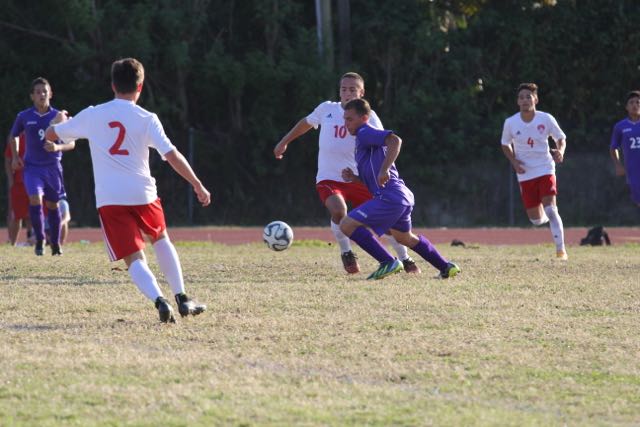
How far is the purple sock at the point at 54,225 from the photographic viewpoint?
1467cm

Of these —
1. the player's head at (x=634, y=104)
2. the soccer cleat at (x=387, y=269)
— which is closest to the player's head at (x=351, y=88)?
the soccer cleat at (x=387, y=269)

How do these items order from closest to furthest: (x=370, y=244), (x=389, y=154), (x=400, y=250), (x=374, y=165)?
1. (x=389, y=154)
2. (x=374, y=165)
3. (x=370, y=244)
4. (x=400, y=250)

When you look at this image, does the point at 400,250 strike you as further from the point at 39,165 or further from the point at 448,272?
the point at 39,165

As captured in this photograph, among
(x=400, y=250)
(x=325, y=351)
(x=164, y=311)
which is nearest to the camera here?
(x=325, y=351)

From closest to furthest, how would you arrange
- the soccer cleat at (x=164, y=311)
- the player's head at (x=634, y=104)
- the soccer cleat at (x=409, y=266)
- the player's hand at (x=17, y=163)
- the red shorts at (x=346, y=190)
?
the soccer cleat at (x=164, y=311), the soccer cleat at (x=409, y=266), the red shorts at (x=346, y=190), the player's hand at (x=17, y=163), the player's head at (x=634, y=104)

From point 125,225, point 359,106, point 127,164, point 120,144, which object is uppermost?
point 359,106

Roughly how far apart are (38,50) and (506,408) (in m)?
23.9

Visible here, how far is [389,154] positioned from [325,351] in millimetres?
3727

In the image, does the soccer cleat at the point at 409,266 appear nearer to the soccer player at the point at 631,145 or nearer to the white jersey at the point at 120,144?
the white jersey at the point at 120,144

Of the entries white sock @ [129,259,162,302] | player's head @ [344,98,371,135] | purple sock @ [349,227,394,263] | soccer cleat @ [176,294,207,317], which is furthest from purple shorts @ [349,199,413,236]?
white sock @ [129,259,162,302]

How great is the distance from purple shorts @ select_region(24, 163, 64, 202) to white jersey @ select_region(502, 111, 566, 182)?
5.27 m

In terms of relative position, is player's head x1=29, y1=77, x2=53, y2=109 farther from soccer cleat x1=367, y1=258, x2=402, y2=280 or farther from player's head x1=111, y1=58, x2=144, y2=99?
player's head x1=111, y1=58, x2=144, y2=99

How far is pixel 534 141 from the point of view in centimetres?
1430

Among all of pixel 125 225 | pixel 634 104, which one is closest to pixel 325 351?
pixel 125 225
